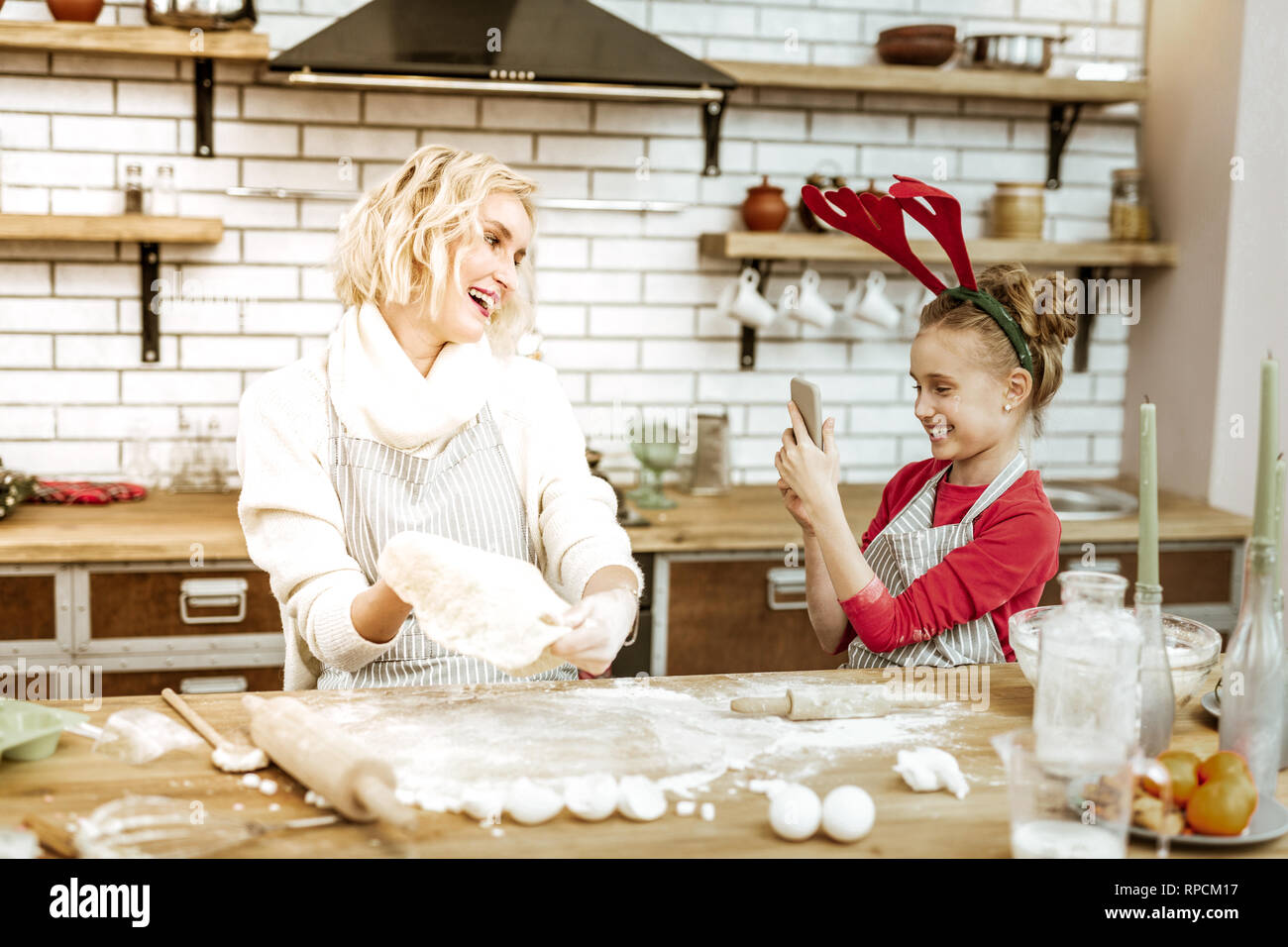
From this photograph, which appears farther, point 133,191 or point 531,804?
point 133,191

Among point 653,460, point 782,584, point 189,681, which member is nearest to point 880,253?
point 653,460

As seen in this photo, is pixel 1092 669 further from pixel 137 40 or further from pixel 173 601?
pixel 137 40

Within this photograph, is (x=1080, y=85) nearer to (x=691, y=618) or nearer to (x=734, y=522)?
(x=734, y=522)

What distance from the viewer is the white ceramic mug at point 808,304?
3.62 m

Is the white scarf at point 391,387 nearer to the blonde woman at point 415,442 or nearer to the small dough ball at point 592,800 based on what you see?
the blonde woman at point 415,442

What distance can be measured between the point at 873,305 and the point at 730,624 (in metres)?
1.08

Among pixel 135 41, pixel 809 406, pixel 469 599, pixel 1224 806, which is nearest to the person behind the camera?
pixel 1224 806

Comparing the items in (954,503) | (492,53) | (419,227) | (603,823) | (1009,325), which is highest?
(492,53)

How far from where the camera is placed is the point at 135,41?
303 cm

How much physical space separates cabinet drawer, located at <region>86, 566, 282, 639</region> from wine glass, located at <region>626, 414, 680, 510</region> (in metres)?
1.01

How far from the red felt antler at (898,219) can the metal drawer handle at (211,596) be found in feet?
5.39

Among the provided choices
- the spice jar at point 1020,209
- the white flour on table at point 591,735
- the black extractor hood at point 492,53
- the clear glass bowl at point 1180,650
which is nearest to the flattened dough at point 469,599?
the white flour on table at point 591,735

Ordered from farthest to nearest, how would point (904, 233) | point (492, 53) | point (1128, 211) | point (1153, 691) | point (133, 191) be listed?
point (1128, 211), point (133, 191), point (492, 53), point (904, 233), point (1153, 691)

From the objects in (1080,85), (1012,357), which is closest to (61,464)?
(1012,357)
